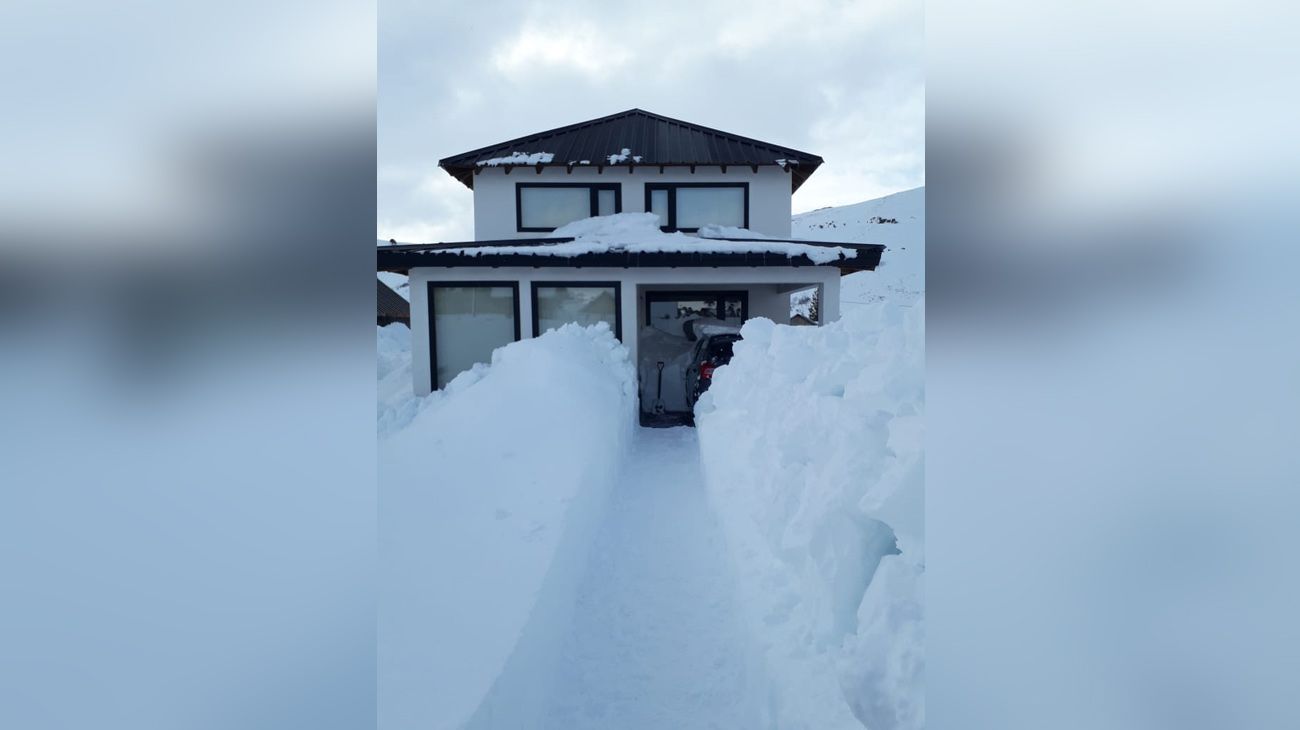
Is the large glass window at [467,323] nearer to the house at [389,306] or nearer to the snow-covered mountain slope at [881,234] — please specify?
the house at [389,306]

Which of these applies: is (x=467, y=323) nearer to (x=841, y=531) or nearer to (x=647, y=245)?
(x=647, y=245)

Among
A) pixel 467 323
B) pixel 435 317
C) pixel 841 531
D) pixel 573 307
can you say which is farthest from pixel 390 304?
pixel 841 531

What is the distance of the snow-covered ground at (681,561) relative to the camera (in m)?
2.42

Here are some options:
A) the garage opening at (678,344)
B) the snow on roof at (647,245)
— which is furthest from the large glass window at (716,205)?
the garage opening at (678,344)

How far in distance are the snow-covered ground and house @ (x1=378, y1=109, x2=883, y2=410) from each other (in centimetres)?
464

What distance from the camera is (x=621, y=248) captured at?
1045 centimetres

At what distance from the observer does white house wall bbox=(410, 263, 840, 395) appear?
10820 millimetres

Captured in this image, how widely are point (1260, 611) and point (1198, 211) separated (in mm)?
639

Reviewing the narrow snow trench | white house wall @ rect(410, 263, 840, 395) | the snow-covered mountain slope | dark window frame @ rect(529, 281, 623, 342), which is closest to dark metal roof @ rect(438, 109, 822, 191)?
white house wall @ rect(410, 263, 840, 395)

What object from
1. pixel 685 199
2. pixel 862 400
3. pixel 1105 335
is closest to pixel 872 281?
pixel 685 199

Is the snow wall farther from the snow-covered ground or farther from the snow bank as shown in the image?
the snow bank

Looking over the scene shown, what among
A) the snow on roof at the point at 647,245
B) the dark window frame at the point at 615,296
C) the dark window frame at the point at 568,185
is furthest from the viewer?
the dark window frame at the point at 568,185

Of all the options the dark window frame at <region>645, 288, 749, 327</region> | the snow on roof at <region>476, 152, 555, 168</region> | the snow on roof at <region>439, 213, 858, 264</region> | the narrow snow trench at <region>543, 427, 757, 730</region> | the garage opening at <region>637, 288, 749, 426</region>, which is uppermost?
the snow on roof at <region>476, 152, 555, 168</region>

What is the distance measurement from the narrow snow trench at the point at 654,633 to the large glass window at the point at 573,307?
236 inches
